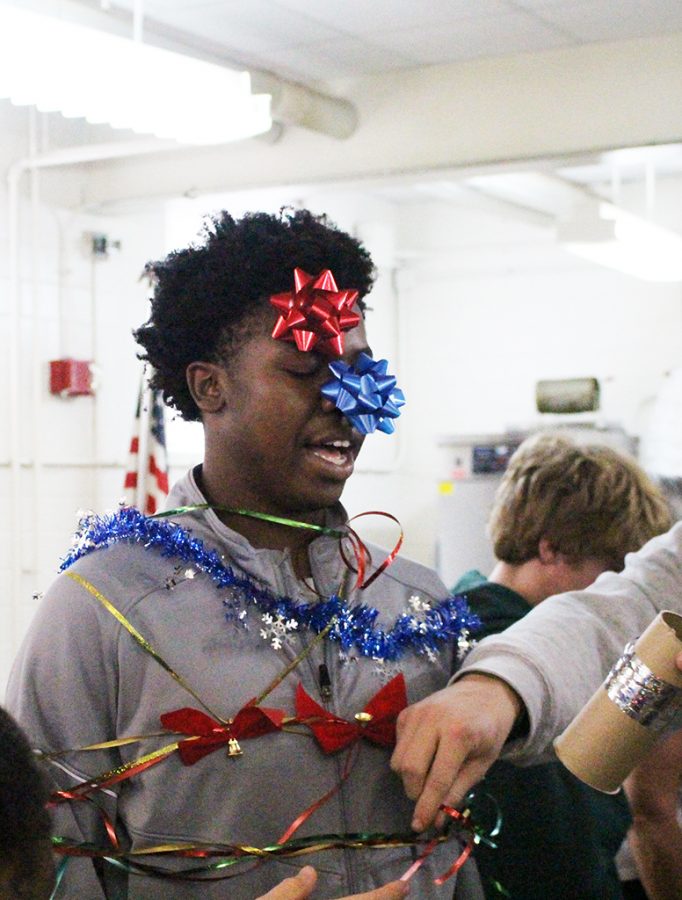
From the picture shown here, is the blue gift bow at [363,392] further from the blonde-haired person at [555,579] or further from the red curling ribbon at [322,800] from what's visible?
the blonde-haired person at [555,579]

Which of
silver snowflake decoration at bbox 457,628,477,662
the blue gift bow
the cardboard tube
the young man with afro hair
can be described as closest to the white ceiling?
the young man with afro hair

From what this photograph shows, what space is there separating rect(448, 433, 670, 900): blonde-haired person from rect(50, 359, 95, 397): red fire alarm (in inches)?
144

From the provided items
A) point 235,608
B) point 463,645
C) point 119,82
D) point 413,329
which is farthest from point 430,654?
point 413,329

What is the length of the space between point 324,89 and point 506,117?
0.91 meters

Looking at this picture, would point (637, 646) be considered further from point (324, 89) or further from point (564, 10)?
point (324, 89)

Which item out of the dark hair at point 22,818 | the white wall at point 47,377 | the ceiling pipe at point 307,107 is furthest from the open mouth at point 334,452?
the white wall at point 47,377

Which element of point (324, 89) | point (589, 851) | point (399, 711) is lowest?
point (589, 851)

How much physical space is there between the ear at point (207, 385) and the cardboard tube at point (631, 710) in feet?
2.05

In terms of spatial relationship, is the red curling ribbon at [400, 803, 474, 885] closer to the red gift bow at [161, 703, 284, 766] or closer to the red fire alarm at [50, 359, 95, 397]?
the red gift bow at [161, 703, 284, 766]

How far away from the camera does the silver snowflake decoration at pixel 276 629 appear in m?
1.47

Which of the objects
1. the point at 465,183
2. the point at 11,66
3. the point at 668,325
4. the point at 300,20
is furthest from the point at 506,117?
the point at 668,325

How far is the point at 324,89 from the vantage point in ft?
18.7

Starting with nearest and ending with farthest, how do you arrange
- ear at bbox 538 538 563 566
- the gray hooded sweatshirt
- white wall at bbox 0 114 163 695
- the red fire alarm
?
1. the gray hooded sweatshirt
2. ear at bbox 538 538 563 566
3. white wall at bbox 0 114 163 695
4. the red fire alarm

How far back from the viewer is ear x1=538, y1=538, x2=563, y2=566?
8.16ft
